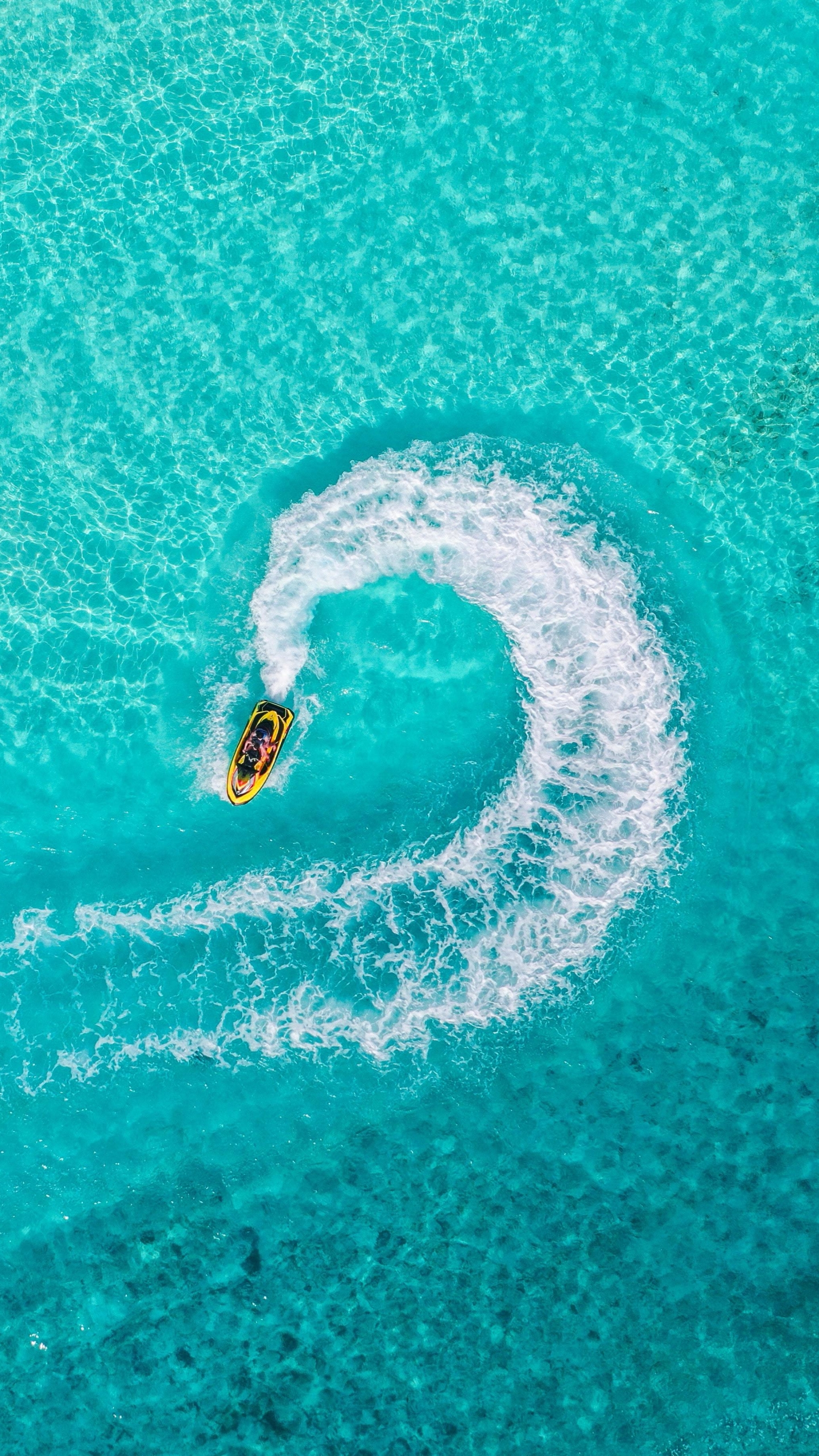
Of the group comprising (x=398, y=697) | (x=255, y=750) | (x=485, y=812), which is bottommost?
(x=255, y=750)

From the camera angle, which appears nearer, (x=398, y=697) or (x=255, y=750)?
(x=255, y=750)

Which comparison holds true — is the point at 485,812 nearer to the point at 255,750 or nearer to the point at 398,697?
the point at 398,697

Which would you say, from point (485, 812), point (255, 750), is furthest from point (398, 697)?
point (255, 750)

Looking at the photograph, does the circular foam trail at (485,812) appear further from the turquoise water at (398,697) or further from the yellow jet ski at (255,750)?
the yellow jet ski at (255,750)

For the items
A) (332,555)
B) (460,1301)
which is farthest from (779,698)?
(460,1301)

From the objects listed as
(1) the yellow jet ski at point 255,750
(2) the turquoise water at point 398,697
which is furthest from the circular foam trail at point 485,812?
(1) the yellow jet ski at point 255,750

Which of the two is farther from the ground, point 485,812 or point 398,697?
point 398,697

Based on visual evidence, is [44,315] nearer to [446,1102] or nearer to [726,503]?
[726,503]
